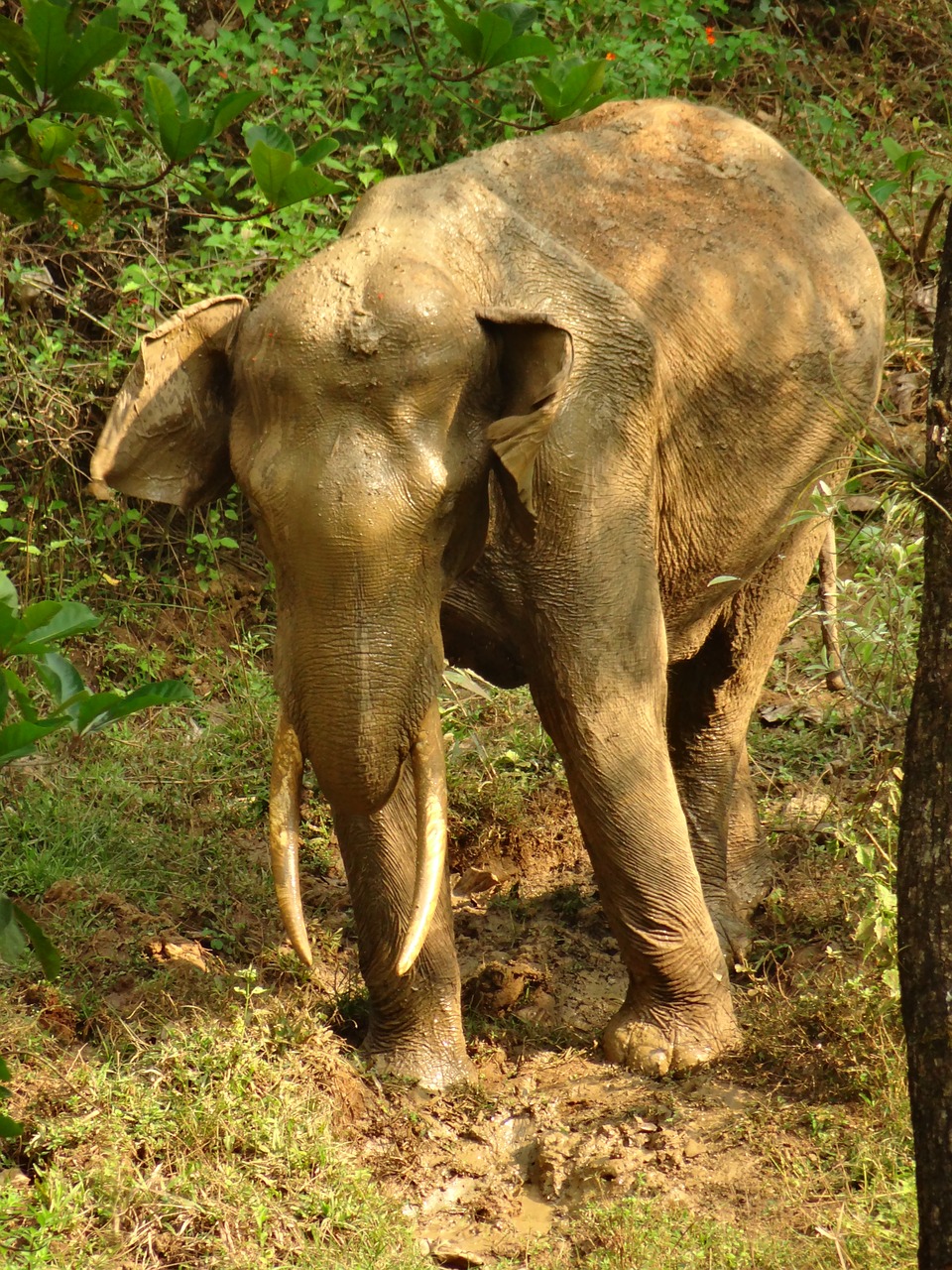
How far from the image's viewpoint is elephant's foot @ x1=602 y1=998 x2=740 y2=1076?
4.87m

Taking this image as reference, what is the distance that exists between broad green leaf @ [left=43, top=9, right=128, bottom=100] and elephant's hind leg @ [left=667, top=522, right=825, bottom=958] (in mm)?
3552

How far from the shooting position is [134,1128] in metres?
4.17

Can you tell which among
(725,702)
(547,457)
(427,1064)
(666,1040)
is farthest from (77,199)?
(725,702)

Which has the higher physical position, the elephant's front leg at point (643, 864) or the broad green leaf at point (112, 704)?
the broad green leaf at point (112, 704)

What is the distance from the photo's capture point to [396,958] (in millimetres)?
4812

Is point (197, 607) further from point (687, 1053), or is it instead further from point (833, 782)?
point (687, 1053)

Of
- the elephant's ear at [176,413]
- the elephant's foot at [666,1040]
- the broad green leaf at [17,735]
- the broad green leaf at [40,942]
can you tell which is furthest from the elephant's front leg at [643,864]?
the broad green leaf at [17,735]

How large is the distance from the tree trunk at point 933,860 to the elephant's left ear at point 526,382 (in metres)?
1.05

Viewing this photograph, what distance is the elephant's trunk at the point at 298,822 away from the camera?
421cm

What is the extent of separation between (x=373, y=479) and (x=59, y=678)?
1255mm

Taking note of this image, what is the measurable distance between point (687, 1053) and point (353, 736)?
1587 millimetres

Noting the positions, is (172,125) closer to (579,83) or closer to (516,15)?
(516,15)

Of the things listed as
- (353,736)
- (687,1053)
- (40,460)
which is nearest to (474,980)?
(687,1053)

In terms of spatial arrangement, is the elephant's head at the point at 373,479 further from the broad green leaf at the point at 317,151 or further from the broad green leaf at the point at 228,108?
the broad green leaf at the point at 228,108
